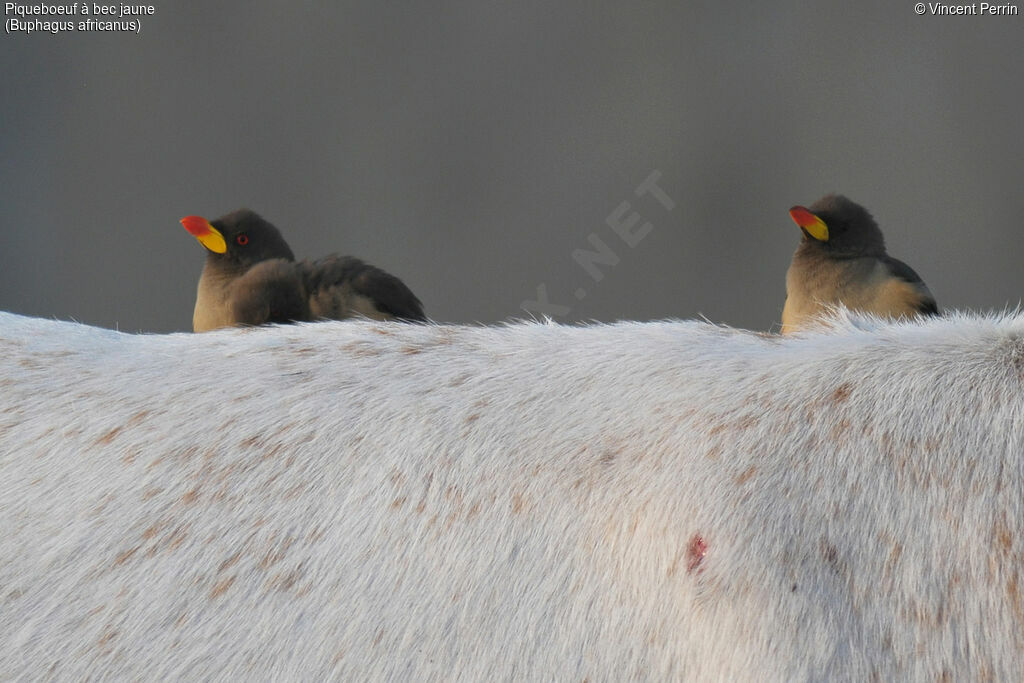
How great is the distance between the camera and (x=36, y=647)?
2.52 feet

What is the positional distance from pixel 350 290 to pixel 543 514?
1194 millimetres

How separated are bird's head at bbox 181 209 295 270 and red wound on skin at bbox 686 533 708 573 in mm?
1609

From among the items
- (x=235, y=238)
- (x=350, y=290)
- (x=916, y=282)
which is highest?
(x=235, y=238)

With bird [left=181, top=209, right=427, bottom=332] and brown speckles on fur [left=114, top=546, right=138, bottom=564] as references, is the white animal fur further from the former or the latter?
bird [left=181, top=209, right=427, bottom=332]

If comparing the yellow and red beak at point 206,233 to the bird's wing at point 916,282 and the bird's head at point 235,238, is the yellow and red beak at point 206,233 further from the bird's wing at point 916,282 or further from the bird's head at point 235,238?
the bird's wing at point 916,282

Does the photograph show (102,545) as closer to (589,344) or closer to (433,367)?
(433,367)

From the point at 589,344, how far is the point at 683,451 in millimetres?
166

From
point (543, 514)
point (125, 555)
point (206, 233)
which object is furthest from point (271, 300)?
point (543, 514)

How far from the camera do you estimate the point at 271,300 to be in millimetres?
1881

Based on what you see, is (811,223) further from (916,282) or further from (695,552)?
(695,552)

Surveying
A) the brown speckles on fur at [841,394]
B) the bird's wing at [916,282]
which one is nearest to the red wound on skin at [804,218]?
the bird's wing at [916,282]

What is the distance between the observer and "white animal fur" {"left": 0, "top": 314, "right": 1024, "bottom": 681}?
2.26 ft

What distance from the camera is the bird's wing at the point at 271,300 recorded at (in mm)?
1874

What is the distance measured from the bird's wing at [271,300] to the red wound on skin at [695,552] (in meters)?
1.27
